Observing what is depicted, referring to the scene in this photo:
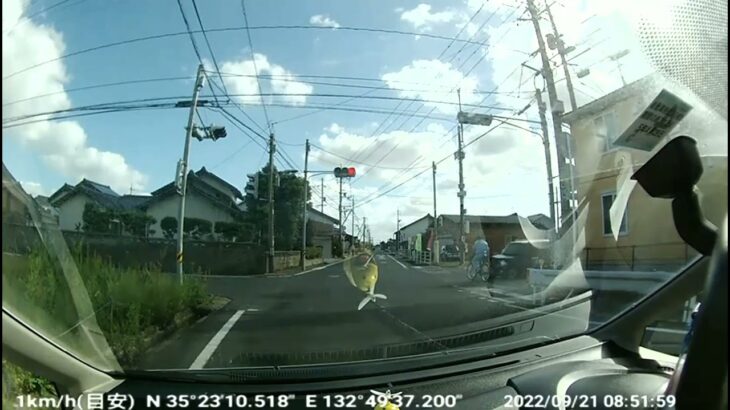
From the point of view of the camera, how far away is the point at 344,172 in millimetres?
4453

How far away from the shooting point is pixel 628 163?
10.9ft

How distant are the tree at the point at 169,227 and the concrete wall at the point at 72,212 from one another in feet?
1.69

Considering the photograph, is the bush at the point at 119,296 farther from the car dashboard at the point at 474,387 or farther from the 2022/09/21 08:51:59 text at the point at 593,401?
the 2022/09/21 08:51:59 text at the point at 593,401

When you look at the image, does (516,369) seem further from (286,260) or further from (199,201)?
(286,260)

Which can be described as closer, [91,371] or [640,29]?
[640,29]

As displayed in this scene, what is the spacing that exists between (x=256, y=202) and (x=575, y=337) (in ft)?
8.52

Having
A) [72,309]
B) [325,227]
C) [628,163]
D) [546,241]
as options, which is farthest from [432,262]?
[72,309]

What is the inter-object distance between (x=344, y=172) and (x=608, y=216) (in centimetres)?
213

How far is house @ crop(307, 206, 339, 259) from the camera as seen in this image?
5859mm

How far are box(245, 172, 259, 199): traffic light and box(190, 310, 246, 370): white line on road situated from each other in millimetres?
972

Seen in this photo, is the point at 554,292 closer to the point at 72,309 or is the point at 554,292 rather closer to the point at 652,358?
the point at 652,358

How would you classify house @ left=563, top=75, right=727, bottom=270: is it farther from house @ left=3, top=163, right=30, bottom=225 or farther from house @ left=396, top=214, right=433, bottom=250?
house @ left=3, top=163, right=30, bottom=225

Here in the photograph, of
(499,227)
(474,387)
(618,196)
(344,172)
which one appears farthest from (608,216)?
(344,172)

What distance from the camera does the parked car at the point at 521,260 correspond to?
4.72 metres
